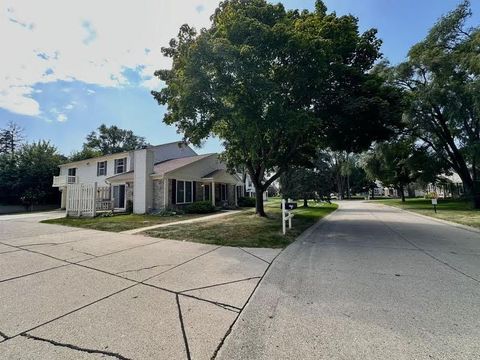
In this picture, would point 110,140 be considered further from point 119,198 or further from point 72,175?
point 119,198

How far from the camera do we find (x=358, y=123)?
12.0 meters

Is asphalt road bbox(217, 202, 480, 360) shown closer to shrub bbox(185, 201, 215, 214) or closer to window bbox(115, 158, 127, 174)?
shrub bbox(185, 201, 215, 214)

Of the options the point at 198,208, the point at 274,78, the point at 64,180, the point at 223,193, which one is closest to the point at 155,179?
the point at 198,208

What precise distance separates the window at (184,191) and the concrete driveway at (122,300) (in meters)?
12.6

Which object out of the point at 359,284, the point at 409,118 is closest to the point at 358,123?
the point at 359,284

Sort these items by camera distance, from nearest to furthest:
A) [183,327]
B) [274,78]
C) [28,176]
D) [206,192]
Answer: [183,327], [274,78], [206,192], [28,176]

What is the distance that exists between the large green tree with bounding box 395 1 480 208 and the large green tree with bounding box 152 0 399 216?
1066cm

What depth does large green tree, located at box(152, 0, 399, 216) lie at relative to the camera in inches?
356

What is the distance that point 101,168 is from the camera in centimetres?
2419

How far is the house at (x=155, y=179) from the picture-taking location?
18.0 metres

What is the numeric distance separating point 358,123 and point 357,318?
419 inches

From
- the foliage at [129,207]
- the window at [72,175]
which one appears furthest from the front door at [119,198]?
the window at [72,175]

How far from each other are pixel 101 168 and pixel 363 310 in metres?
25.6

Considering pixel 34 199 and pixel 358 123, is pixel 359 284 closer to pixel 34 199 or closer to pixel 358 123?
pixel 358 123
